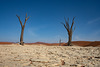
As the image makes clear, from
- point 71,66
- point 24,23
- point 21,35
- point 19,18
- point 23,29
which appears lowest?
point 71,66

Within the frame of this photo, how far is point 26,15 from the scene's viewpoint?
8.82 metres

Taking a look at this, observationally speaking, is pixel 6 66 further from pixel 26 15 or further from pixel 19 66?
pixel 26 15

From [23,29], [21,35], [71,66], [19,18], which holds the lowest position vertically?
[71,66]

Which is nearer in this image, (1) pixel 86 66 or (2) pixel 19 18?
(1) pixel 86 66

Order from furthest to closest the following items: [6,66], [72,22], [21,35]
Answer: [72,22], [21,35], [6,66]

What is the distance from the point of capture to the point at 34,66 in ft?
4.56

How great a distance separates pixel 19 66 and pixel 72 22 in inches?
329

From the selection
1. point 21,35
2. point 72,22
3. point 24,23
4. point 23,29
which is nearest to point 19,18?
point 24,23

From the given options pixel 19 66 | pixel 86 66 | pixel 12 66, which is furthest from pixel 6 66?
pixel 86 66

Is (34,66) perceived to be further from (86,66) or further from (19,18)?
(19,18)

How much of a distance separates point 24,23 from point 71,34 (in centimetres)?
535

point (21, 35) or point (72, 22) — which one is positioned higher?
point (72, 22)

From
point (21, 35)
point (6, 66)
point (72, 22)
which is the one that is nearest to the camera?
point (6, 66)

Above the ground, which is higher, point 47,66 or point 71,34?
point 71,34
